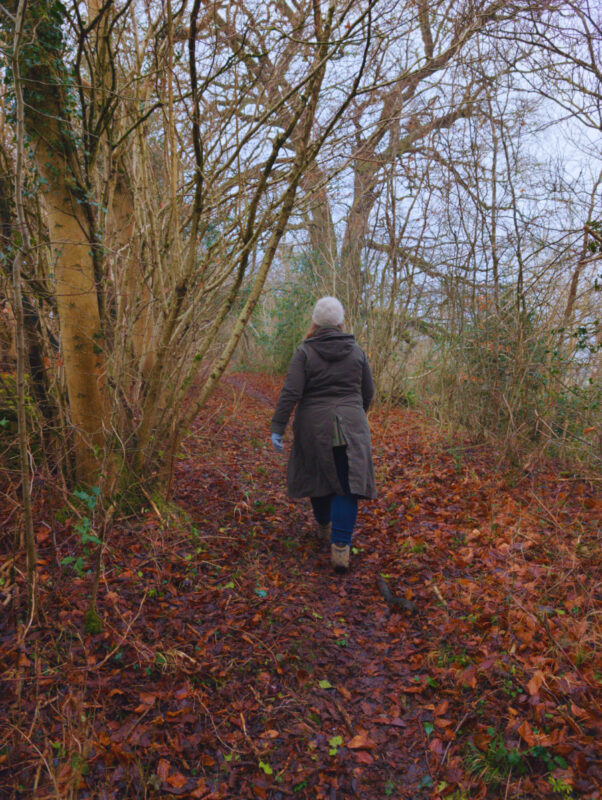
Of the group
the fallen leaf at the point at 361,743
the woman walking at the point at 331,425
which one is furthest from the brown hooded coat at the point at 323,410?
the fallen leaf at the point at 361,743

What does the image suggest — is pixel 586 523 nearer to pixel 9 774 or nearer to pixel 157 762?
pixel 157 762

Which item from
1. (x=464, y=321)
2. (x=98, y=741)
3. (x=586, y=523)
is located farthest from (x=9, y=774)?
(x=464, y=321)

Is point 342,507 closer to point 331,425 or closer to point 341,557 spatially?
point 341,557

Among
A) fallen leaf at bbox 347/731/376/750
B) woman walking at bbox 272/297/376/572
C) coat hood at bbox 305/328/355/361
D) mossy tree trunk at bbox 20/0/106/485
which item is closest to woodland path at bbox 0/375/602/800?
fallen leaf at bbox 347/731/376/750

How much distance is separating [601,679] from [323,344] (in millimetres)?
2664

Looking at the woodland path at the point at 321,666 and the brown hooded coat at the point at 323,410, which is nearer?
the woodland path at the point at 321,666

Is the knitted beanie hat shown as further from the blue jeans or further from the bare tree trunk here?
the bare tree trunk

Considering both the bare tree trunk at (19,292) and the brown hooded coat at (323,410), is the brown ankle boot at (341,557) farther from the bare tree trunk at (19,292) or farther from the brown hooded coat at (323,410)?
the bare tree trunk at (19,292)

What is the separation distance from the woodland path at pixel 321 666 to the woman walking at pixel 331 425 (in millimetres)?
540

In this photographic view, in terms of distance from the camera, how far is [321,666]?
2754 mm

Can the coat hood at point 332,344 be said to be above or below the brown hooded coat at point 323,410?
above

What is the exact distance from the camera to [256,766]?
2131mm

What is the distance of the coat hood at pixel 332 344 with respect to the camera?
3.87 metres

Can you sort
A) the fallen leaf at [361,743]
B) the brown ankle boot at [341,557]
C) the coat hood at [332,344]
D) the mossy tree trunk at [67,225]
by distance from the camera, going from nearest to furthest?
1. the fallen leaf at [361,743]
2. the mossy tree trunk at [67,225]
3. the brown ankle boot at [341,557]
4. the coat hood at [332,344]
